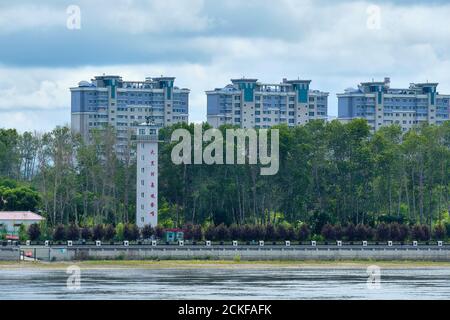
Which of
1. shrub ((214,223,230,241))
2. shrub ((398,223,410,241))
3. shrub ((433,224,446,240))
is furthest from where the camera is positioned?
shrub ((433,224,446,240))

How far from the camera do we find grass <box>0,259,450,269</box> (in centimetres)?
10269

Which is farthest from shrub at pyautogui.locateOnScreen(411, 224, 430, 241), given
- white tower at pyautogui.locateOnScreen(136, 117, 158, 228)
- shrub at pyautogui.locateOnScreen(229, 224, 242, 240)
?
white tower at pyautogui.locateOnScreen(136, 117, 158, 228)

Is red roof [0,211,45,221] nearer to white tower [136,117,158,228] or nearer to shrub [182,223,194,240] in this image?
white tower [136,117,158,228]

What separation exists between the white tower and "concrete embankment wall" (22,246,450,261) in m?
19.4

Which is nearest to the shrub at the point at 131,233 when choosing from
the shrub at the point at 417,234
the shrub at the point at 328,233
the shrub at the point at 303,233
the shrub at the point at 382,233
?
the shrub at the point at 303,233

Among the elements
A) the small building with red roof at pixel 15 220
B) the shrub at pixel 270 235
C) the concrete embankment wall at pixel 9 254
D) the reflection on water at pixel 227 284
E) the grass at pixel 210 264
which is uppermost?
the small building with red roof at pixel 15 220

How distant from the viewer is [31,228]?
118875 mm

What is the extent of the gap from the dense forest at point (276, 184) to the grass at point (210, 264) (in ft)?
64.7

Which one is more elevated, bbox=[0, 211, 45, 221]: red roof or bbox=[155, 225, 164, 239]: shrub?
bbox=[0, 211, 45, 221]: red roof

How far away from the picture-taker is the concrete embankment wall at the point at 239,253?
4259 inches

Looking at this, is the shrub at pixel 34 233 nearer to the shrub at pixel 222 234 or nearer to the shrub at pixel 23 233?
the shrub at pixel 23 233

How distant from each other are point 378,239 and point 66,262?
3166 centimetres
